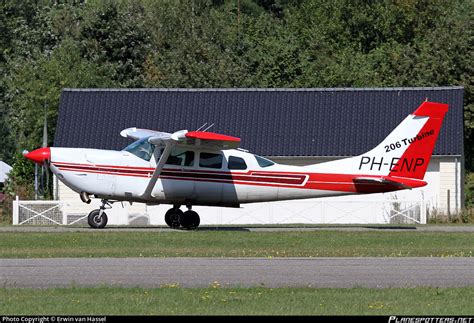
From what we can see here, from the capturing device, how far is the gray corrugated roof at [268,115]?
133ft

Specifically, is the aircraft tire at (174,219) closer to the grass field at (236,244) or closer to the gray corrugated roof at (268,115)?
the grass field at (236,244)

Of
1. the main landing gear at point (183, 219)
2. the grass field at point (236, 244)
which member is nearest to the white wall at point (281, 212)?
the main landing gear at point (183, 219)

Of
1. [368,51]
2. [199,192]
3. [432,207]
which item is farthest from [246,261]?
[368,51]

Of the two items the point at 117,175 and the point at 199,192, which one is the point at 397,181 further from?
the point at 117,175

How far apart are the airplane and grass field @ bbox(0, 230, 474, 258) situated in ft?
5.52

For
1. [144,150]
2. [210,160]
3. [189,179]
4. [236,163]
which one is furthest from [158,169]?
[236,163]

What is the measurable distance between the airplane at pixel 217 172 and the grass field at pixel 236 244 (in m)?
1.68

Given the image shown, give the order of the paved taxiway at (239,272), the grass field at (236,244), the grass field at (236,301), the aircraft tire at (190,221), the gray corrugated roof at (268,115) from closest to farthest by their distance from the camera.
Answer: the grass field at (236,301)
the paved taxiway at (239,272)
the grass field at (236,244)
the aircraft tire at (190,221)
the gray corrugated roof at (268,115)

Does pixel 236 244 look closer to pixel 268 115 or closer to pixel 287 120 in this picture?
pixel 287 120

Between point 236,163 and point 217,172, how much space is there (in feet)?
1.89

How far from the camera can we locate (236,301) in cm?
1495

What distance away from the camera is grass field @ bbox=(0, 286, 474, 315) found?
14.0 m

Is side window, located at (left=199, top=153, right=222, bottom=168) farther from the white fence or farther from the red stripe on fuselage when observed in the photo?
the white fence

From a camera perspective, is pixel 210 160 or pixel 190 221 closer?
pixel 210 160
